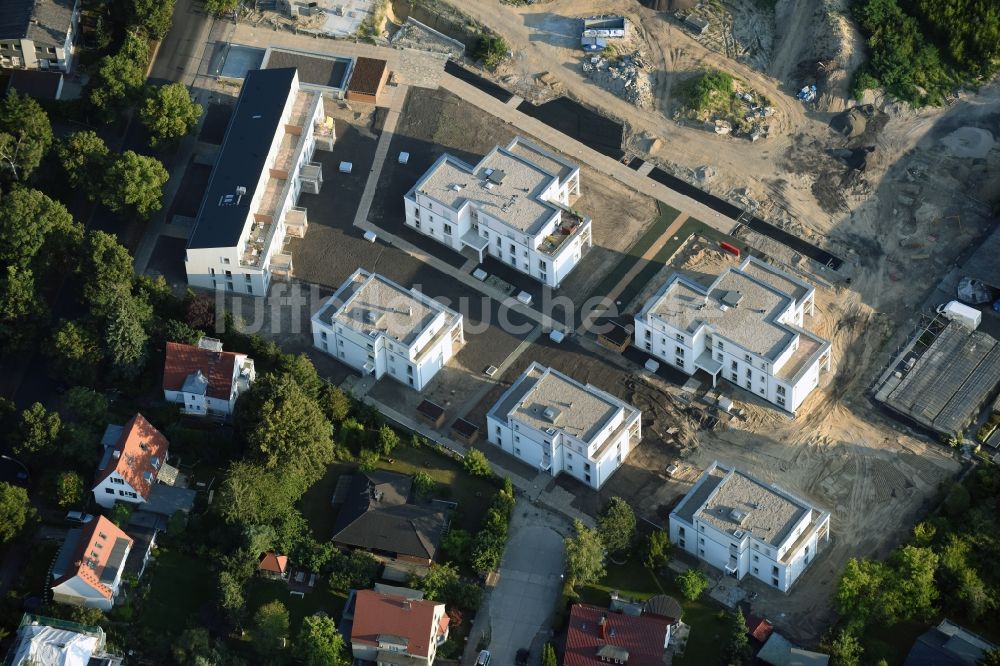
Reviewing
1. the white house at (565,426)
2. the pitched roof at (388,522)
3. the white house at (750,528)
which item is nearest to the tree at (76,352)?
the pitched roof at (388,522)

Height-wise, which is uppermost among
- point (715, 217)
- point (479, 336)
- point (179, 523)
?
point (715, 217)

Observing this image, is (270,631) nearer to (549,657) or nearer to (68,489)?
(549,657)

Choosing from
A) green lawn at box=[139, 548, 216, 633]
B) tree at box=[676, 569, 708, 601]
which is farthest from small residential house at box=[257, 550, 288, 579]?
tree at box=[676, 569, 708, 601]

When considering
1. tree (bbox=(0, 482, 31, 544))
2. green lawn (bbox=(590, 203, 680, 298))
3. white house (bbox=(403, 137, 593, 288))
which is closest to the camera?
tree (bbox=(0, 482, 31, 544))

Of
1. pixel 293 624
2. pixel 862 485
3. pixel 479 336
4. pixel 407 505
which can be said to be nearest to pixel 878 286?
pixel 862 485

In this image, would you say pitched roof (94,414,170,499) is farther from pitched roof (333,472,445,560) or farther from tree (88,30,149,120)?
tree (88,30,149,120)

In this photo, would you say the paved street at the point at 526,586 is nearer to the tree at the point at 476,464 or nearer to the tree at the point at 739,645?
the tree at the point at 476,464

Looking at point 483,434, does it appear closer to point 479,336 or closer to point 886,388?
point 479,336
